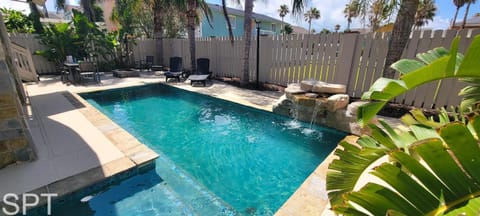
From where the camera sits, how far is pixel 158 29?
41.0ft

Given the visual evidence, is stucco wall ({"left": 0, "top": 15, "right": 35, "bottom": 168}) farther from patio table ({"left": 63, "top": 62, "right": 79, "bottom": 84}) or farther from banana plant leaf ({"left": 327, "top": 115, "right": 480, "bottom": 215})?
patio table ({"left": 63, "top": 62, "right": 79, "bottom": 84})

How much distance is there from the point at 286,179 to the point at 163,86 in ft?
25.0

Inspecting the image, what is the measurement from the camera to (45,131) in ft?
12.8

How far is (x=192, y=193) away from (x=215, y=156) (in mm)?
1204

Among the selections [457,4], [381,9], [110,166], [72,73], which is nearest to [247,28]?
[381,9]

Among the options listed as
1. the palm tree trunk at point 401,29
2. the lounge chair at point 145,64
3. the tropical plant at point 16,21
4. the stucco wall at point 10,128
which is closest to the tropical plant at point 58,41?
the tropical plant at point 16,21

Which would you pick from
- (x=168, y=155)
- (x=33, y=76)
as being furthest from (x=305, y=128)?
(x=33, y=76)

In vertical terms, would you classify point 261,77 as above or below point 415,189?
below

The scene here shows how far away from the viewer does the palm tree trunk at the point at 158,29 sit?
1174 centimetres

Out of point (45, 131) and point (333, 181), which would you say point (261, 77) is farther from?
point (333, 181)

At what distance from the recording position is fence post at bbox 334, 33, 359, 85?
614cm

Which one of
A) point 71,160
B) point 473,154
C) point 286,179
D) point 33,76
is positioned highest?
point 473,154

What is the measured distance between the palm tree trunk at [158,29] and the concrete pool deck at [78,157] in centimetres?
821

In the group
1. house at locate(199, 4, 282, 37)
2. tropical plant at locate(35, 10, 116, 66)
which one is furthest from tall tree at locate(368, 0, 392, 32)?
house at locate(199, 4, 282, 37)
